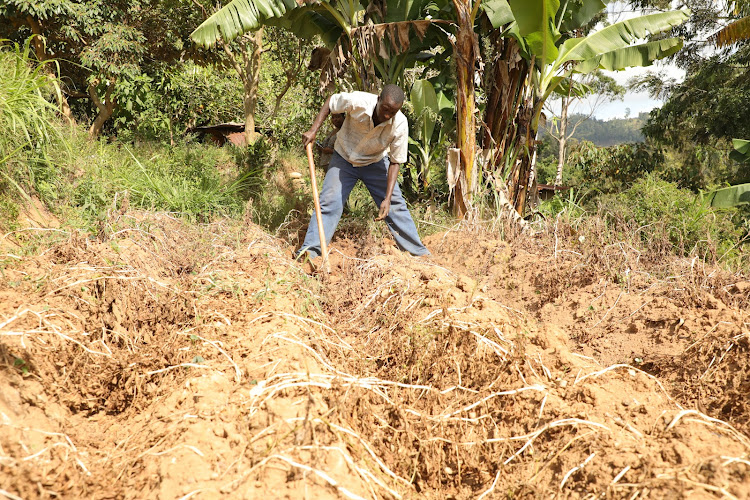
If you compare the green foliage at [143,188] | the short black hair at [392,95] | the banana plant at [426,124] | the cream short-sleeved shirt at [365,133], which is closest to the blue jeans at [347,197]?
the cream short-sleeved shirt at [365,133]

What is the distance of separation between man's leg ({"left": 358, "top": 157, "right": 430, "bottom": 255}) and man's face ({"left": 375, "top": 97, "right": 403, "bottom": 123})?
23.1 inches

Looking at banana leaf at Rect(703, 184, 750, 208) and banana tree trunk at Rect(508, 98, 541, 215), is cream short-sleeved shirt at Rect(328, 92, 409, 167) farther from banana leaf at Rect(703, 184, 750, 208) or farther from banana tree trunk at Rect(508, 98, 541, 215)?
banana leaf at Rect(703, 184, 750, 208)

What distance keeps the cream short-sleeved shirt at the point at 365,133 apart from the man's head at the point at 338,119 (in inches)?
4.8

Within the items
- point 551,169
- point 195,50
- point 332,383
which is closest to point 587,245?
point 332,383

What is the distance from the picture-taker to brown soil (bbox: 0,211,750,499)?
2.12m

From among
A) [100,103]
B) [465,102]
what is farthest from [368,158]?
[100,103]

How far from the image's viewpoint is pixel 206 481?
2.00 metres

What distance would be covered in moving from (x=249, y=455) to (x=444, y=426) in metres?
1.00

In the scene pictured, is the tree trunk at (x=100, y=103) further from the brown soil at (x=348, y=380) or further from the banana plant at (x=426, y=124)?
the brown soil at (x=348, y=380)

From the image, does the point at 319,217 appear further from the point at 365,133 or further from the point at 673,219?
Result: the point at 673,219

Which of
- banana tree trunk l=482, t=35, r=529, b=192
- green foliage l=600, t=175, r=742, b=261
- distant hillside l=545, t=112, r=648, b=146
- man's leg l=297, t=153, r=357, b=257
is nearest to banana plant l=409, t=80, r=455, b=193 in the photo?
banana tree trunk l=482, t=35, r=529, b=192

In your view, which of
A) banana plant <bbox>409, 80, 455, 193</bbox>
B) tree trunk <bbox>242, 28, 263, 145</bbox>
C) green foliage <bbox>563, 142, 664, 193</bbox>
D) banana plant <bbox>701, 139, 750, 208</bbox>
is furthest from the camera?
green foliage <bbox>563, 142, 664, 193</bbox>

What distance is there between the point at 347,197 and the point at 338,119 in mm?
691

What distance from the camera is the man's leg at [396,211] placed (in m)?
4.84
